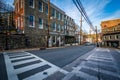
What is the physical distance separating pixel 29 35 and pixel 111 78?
16.5 meters

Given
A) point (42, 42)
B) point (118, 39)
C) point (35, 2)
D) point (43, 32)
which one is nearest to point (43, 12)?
point (35, 2)

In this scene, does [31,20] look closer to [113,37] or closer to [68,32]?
[68,32]

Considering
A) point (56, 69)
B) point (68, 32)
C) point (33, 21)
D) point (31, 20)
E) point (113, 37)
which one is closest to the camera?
point (56, 69)

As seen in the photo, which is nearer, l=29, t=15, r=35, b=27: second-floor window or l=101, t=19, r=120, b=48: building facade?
l=29, t=15, r=35, b=27: second-floor window

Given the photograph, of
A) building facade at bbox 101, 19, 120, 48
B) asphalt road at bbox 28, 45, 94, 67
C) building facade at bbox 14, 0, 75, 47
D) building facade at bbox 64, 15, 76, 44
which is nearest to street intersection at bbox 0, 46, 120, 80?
asphalt road at bbox 28, 45, 94, 67

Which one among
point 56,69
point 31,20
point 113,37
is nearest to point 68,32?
point 113,37

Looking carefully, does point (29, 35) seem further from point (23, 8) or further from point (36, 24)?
point (23, 8)

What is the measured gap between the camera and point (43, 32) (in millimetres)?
22734

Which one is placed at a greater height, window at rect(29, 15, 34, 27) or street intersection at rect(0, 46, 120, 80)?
window at rect(29, 15, 34, 27)

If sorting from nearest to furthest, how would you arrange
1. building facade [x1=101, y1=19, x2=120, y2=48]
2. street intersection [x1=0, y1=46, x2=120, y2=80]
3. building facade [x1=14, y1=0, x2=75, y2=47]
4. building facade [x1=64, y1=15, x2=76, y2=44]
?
street intersection [x1=0, y1=46, x2=120, y2=80] < building facade [x1=14, y1=0, x2=75, y2=47] < building facade [x1=101, y1=19, x2=120, y2=48] < building facade [x1=64, y1=15, x2=76, y2=44]

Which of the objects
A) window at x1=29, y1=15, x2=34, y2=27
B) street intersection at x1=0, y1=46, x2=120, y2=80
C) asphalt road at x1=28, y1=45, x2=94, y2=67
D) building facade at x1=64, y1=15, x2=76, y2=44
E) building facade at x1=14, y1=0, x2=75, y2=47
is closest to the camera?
street intersection at x1=0, y1=46, x2=120, y2=80

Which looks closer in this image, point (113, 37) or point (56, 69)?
point (56, 69)

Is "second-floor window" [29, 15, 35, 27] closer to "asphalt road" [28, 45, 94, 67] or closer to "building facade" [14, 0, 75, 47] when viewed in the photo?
"building facade" [14, 0, 75, 47]

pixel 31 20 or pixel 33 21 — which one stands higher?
pixel 31 20
